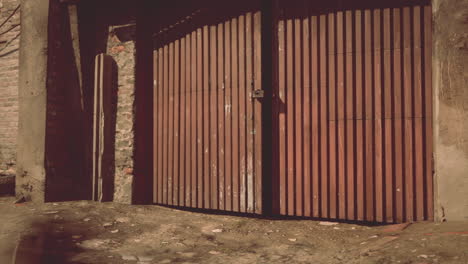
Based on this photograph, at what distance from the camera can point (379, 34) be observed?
371 centimetres

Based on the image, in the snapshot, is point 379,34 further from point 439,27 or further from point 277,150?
point 277,150

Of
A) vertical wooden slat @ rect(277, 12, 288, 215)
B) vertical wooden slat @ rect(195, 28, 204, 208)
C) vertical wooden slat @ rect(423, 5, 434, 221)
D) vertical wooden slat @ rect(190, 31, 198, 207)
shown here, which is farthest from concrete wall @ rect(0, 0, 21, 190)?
vertical wooden slat @ rect(423, 5, 434, 221)

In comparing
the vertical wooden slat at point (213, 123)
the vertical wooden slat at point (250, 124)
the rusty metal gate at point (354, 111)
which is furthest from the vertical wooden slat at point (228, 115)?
the rusty metal gate at point (354, 111)

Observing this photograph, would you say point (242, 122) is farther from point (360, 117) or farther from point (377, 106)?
point (377, 106)

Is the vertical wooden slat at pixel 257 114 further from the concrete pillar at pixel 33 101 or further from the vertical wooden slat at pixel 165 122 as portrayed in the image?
the concrete pillar at pixel 33 101

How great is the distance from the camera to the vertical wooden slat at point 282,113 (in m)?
4.12

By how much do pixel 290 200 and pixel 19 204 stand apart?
3.81 meters

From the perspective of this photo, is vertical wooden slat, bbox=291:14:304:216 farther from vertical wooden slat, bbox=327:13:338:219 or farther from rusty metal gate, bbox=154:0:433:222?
vertical wooden slat, bbox=327:13:338:219

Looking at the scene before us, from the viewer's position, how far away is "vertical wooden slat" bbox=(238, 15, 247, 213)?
427 cm

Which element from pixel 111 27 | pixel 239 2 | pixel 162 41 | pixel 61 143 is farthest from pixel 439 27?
pixel 61 143

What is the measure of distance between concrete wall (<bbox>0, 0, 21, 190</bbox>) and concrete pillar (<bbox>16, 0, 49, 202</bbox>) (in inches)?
50.3

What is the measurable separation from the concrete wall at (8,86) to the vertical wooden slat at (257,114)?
455cm

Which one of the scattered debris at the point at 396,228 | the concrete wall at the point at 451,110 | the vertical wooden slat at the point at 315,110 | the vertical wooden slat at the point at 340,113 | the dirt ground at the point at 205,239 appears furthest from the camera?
the vertical wooden slat at the point at 315,110

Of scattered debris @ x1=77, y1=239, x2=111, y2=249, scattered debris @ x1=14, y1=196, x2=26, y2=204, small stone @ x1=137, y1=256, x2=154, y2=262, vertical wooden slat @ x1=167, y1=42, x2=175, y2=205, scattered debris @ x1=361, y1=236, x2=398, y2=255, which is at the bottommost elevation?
small stone @ x1=137, y1=256, x2=154, y2=262
